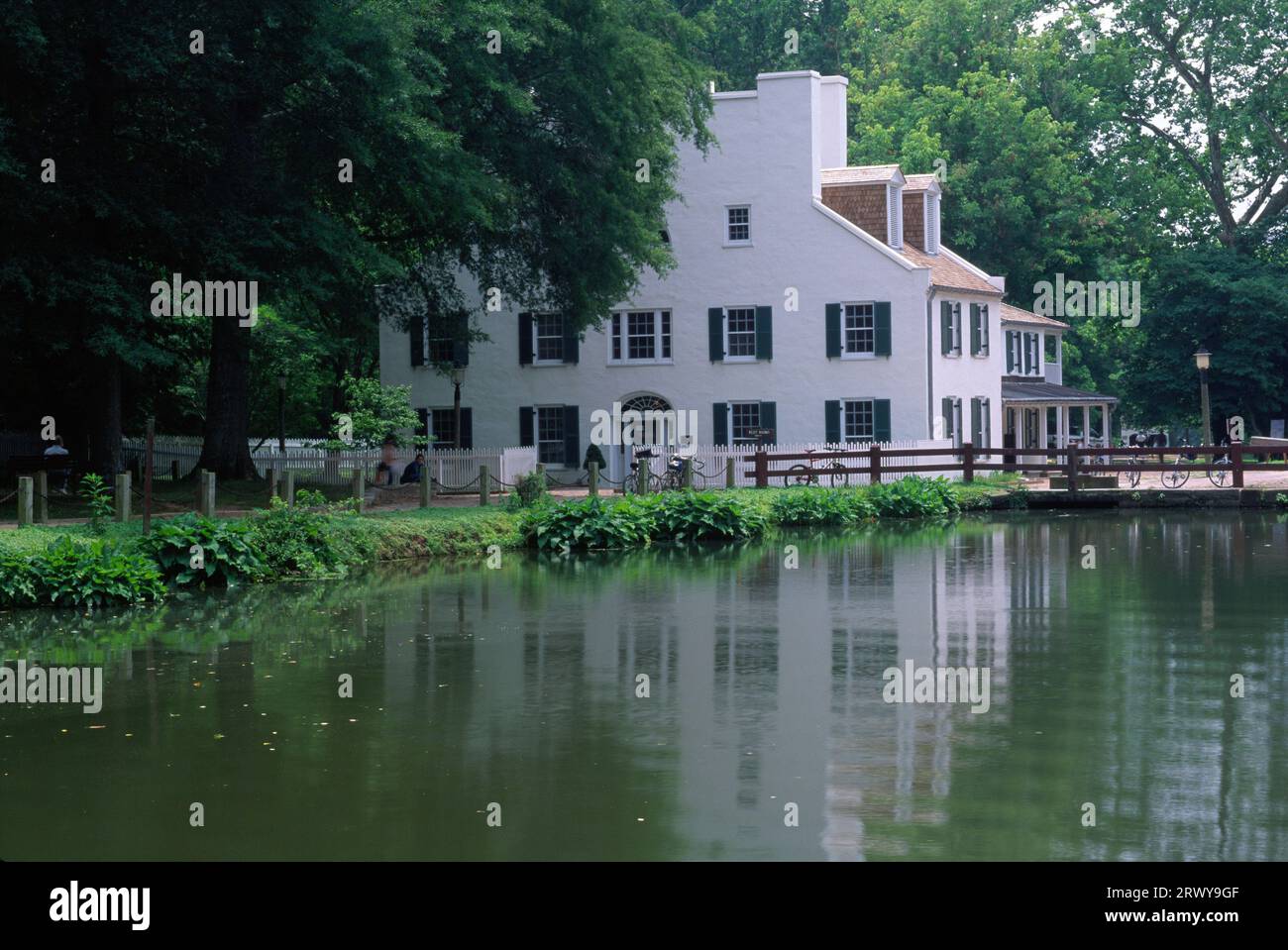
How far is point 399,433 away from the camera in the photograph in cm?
4234

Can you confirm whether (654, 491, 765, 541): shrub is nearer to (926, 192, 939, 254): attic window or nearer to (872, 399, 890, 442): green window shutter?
(872, 399, 890, 442): green window shutter

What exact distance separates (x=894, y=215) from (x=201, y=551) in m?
28.4

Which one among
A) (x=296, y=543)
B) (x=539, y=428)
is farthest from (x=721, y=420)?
(x=296, y=543)

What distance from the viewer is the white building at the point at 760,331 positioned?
45.1 m

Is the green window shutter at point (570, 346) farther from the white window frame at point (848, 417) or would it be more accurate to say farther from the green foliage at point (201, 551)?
the green foliage at point (201, 551)

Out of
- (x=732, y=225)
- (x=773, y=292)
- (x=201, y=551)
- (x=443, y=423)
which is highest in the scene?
(x=732, y=225)

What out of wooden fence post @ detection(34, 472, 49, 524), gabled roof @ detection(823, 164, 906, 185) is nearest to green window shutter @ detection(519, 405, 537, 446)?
gabled roof @ detection(823, 164, 906, 185)

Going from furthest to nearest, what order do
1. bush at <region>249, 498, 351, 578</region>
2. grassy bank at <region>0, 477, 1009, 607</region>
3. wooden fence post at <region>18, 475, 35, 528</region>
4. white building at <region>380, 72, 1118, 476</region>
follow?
white building at <region>380, 72, 1118, 476</region> → bush at <region>249, 498, 351, 578</region> → wooden fence post at <region>18, 475, 35, 528</region> → grassy bank at <region>0, 477, 1009, 607</region>

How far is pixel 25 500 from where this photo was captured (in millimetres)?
22766

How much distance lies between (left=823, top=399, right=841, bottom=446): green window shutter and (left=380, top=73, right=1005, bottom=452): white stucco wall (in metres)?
0.17

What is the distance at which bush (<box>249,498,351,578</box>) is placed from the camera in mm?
23609

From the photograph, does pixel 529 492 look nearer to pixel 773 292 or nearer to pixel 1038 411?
pixel 773 292
